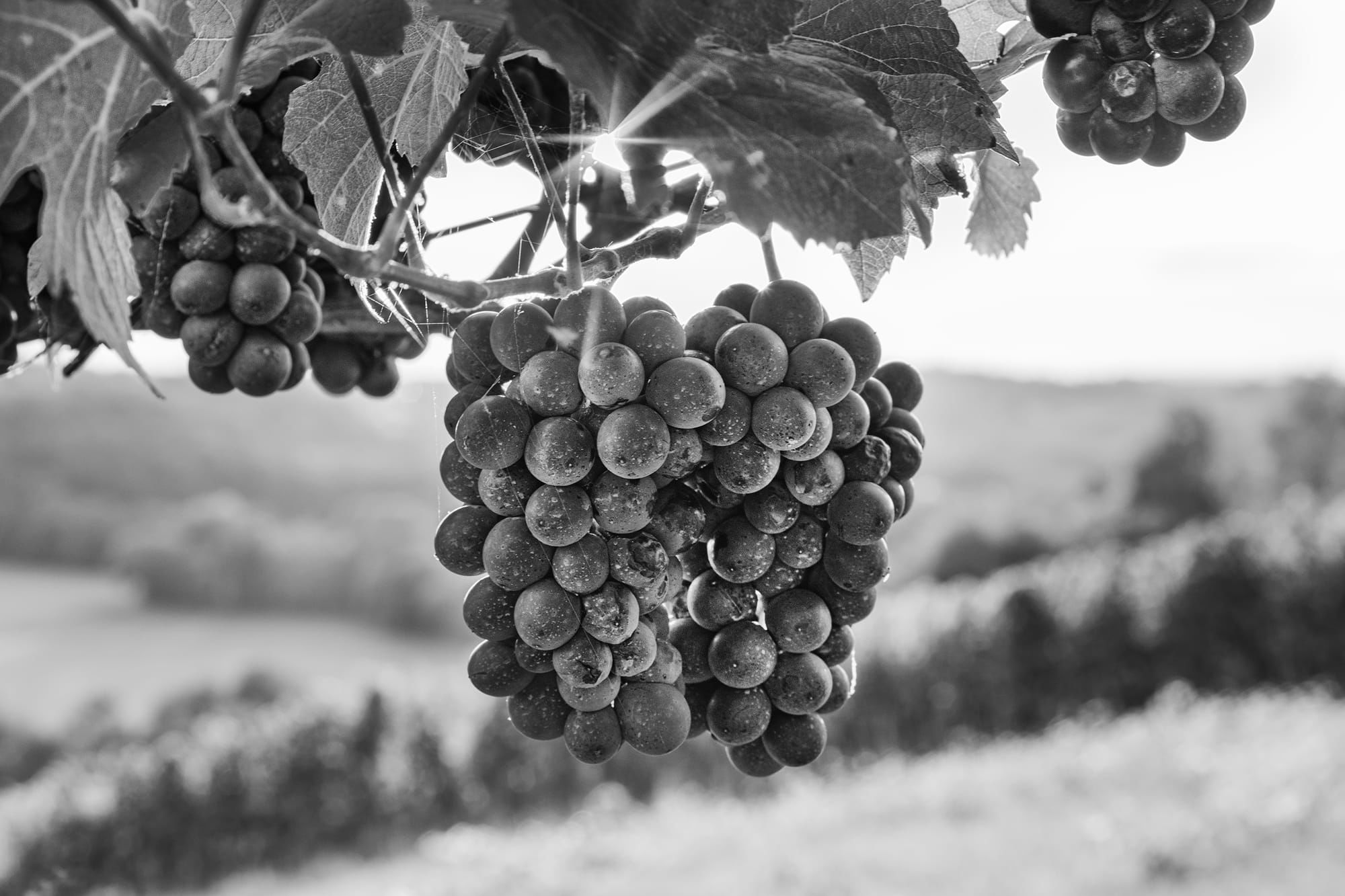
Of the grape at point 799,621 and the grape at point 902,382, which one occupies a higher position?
the grape at point 902,382

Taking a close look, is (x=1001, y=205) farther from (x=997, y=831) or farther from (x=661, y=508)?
(x=997, y=831)

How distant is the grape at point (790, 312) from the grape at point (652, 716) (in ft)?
0.63

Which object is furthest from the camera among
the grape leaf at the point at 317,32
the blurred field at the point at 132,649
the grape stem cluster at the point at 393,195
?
the blurred field at the point at 132,649

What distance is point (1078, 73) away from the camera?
0.59 metres

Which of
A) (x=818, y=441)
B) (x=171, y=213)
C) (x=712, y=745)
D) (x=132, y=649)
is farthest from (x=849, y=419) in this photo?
(x=132, y=649)

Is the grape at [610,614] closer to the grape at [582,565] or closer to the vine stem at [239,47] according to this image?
the grape at [582,565]

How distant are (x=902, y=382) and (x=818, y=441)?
0.14m

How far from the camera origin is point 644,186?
0.67m

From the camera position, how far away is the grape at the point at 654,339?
50 centimetres

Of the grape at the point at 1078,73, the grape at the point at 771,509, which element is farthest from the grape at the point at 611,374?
the grape at the point at 1078,73

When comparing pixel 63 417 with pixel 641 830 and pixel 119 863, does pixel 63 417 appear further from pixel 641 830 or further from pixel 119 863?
pixel 641 830

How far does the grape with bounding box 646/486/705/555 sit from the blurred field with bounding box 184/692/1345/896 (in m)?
4.50

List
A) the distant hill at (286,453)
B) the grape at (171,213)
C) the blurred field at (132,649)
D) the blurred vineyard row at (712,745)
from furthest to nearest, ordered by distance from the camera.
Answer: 1. the distant hill at (286,453)
2. the blurred field at (132,649)
3. the blurred vineyard row at (712,745)
4. the grape at (171,213)

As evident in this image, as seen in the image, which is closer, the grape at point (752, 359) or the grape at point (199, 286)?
the grape at point (752, 359)
